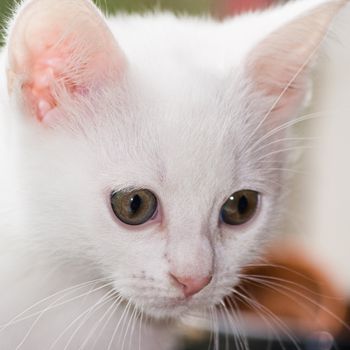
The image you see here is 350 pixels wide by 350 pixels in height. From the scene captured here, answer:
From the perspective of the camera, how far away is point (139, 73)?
1.01 meters

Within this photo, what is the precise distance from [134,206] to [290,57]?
0.37m

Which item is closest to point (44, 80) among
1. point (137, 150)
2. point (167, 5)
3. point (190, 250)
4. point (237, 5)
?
point (137, 150)

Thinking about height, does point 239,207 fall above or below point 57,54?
below

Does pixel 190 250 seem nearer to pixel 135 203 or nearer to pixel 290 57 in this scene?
pixel 135 203

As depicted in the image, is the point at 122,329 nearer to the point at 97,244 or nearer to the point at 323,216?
the point at 97,244

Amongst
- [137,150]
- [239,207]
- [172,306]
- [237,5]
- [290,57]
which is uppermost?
[237,5]

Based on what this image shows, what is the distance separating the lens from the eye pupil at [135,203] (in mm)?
967

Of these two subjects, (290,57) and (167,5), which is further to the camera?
(167,5)

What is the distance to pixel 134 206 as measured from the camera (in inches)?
38.3

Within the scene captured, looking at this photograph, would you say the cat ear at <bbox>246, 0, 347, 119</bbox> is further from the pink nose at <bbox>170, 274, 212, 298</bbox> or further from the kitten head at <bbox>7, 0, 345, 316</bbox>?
the pink nose at <bbox>170, 274, 212, 298</bbox>

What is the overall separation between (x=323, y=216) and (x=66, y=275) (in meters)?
1.26

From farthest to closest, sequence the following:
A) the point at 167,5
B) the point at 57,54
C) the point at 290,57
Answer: the point at 167,5 → the point at 290,57 → the point at 57,54

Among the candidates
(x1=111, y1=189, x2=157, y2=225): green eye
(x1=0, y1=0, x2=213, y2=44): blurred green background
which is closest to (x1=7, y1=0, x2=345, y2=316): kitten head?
(x1=111, y1=189, x2=157, y2=225): green eye

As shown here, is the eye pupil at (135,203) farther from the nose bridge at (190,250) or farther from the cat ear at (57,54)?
the cat ear at (57,54)
